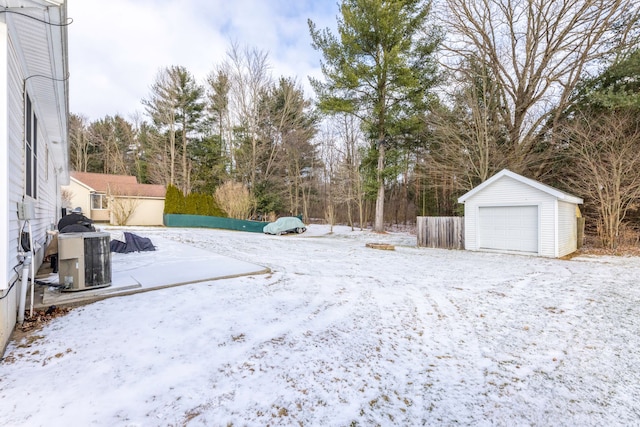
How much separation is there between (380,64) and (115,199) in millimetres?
17856

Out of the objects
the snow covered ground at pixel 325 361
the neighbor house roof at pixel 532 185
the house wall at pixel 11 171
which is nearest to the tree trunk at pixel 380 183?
the neighbor house roof at pixel 532 185

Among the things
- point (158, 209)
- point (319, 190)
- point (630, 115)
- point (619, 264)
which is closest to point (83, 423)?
point (619, 264)

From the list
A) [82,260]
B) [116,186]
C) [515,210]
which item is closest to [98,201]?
[116,186]

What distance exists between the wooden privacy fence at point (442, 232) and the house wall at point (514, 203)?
0.44 m

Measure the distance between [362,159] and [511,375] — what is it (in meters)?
17.2

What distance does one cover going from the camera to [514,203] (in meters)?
10.0

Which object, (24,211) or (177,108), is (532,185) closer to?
(24,211)

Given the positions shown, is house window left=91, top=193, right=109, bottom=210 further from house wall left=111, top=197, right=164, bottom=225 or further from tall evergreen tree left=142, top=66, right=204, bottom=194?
tall evergreen tree left=142, top=66, right=204, bottom=194

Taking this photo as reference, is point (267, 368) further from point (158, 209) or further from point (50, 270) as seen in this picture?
point (158, 209)

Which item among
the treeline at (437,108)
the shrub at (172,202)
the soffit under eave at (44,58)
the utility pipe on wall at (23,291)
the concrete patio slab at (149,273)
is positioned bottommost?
the concrete patio slab at (149,273)

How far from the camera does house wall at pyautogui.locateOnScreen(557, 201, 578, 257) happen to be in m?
9.48

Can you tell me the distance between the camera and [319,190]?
96.6 feet

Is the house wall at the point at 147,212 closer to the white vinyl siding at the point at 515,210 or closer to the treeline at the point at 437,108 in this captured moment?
the treeline at the point at 437,108

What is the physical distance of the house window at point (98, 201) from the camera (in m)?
20.0
